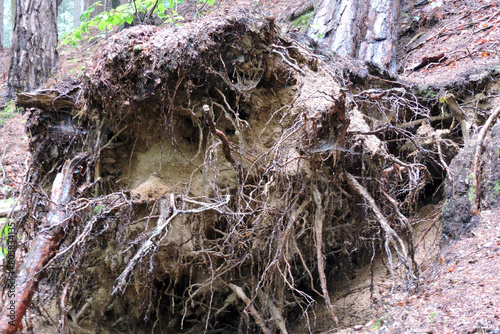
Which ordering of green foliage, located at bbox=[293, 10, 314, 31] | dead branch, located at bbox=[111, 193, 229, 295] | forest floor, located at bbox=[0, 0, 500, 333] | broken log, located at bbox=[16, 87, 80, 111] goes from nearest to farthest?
forest floor, located at bbox=[0, 0, 500, 333]
dead branch, located at bbox=[111, 193, 229, 295]
broken log, located at bbox=[16, 87, 80, 111]
green foliage, located at bbox=[293, 10, 314, 31]

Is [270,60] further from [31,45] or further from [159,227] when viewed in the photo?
[31,45]

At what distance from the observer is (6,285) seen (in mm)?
2957

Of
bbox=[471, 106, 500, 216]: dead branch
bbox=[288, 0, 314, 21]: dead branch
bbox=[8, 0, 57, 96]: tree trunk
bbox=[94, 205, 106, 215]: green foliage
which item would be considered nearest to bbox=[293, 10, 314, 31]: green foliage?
bbox=[288, 0, 314, 21]: dead branch

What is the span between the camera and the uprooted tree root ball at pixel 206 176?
3084 millimetres

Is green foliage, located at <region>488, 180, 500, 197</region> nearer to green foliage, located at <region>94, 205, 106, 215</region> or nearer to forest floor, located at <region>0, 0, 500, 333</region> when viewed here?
forest floor, located at <region>0, 0, 500, 333</region>

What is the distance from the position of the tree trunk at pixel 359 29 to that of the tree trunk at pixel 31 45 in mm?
4834

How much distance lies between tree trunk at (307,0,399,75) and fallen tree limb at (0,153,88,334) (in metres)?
4.19

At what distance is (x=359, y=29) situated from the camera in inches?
231

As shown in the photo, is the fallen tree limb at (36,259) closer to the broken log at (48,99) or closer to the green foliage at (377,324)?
the broken log at (48,99)

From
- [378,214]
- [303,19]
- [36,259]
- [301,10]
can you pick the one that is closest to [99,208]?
[36,259]

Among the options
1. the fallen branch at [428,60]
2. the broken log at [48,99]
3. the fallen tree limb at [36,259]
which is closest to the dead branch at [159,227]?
the fallen tree limb at [36,259]

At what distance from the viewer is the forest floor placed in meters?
2.21

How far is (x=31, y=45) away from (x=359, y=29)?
5.75 meters

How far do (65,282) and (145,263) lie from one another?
79cm
